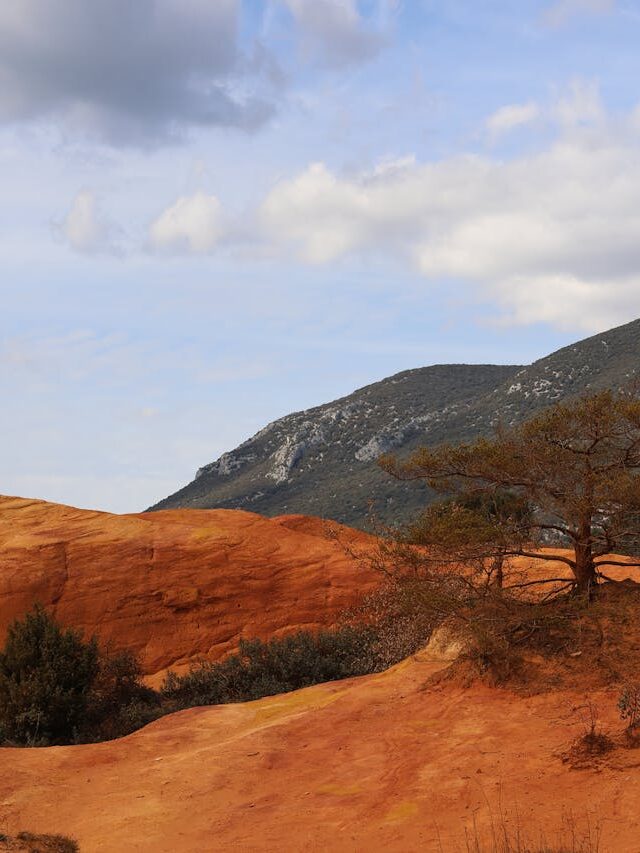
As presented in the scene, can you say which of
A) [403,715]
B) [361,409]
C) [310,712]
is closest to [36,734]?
[310,712]

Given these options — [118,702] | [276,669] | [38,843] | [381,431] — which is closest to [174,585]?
[118,702]

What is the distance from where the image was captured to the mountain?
5772 cm

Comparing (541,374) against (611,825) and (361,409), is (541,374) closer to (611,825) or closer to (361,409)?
(361,409)

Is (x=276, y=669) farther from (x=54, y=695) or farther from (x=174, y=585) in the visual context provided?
(x=174, y=585)

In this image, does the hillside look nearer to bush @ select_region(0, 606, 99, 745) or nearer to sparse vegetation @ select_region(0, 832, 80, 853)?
sparse vegetation @ select_region(0, 832, 80, 853)

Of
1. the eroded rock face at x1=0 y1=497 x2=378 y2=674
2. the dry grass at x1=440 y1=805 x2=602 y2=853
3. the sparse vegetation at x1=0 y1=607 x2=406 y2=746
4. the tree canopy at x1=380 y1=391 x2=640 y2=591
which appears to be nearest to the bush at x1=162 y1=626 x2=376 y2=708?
the sparse vegetation at x1=0 y1=607 x2=406 y2=746

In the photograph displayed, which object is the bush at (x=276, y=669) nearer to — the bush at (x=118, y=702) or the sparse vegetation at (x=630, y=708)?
the bush at (x=118, y=702)

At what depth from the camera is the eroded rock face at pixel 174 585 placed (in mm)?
22672

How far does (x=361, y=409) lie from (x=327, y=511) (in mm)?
21601

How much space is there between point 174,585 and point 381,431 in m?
45.5

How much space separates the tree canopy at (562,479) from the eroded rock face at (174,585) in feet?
31.2

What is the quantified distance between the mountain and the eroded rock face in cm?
2615

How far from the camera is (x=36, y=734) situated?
52.7 ft

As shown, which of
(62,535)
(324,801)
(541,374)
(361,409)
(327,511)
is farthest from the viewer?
(361,409)
